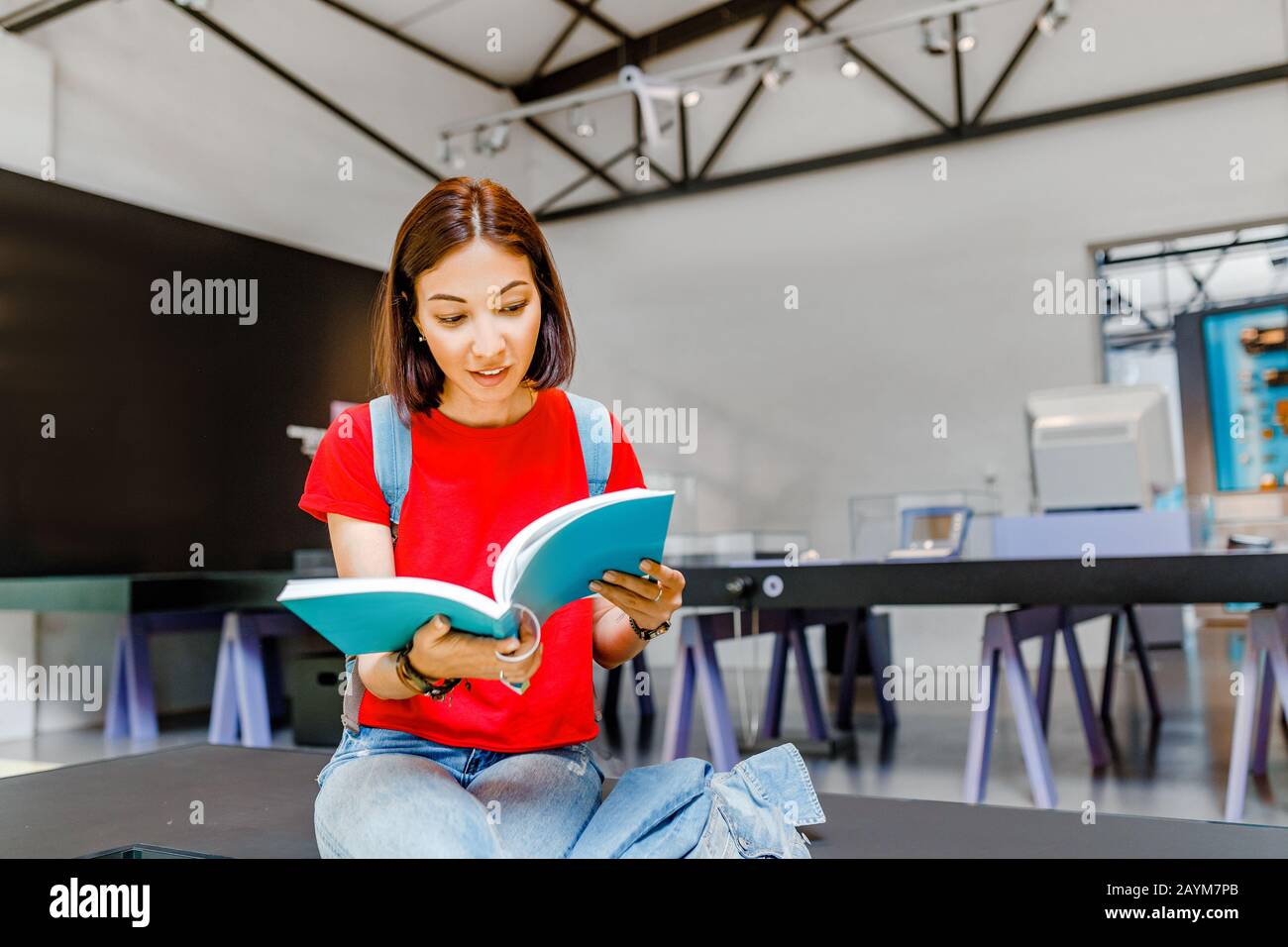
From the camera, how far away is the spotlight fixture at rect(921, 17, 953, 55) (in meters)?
5.35

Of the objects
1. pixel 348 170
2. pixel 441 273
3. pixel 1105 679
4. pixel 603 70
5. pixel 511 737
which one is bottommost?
pixel 1105 679

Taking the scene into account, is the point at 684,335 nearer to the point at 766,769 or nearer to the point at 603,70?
the point at 603,70

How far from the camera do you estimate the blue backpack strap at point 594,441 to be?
4.25 feet

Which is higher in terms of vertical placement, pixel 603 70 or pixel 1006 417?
pixel 603 70

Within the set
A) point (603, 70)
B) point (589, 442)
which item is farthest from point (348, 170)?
point (589, 442)

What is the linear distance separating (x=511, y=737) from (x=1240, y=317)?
29.8 feet

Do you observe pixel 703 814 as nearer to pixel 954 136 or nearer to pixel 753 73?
pixel 753 73

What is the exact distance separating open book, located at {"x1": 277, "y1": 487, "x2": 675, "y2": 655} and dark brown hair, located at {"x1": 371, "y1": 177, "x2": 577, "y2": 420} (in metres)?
0.33

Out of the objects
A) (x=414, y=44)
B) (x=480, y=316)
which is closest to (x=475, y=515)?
(x=480, y=316)

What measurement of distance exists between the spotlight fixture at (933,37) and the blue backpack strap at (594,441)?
15.7ft

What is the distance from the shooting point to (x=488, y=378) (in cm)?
116

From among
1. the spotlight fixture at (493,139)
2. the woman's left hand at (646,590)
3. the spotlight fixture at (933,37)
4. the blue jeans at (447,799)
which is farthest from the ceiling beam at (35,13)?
the woman's left hand at (646,590)

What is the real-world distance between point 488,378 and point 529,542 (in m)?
0.28
